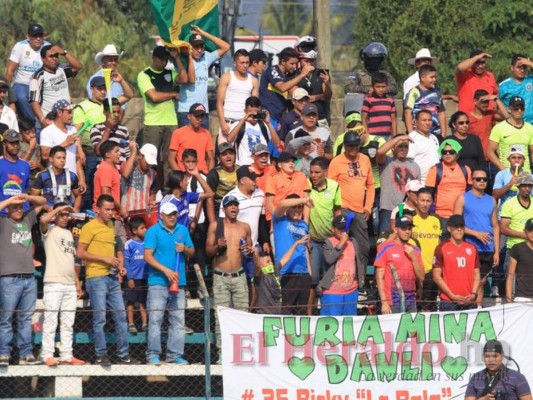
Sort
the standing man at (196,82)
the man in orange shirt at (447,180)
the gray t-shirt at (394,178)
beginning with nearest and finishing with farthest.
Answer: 1. the man in orange shirt at (447,180)
2. the gray t-shirt at (394,178)
3. the standing man at (196,82)

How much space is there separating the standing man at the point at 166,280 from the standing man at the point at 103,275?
0.34 m

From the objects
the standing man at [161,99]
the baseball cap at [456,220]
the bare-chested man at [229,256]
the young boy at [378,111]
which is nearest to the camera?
the baseball cap at [456,220]

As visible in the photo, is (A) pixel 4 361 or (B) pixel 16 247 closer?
(A) pixel 4 361

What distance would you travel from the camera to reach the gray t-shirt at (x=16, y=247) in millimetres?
16172

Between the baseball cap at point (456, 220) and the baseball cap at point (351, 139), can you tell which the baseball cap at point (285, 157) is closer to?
the baseball cap at point (351, 139)

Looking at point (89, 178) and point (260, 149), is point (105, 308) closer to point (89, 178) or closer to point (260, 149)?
point (89, 178)

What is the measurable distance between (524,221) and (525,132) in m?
1.83

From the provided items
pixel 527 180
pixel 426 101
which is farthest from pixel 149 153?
pixel 527 180

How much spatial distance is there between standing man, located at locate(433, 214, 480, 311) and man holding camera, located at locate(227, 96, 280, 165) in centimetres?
312

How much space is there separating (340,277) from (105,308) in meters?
2.68

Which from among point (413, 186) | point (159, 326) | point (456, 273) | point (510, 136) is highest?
point (510, 136)

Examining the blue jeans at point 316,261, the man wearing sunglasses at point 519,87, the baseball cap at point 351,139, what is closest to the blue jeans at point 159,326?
the blue jeans at point 316,261

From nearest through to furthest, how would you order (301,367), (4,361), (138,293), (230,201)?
(301,367) < (4,361) < (230,201) < (138,293)

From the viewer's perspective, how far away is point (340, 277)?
16578 millimetres
